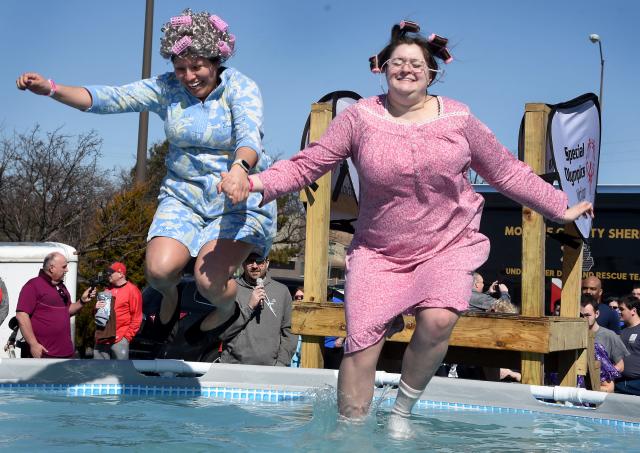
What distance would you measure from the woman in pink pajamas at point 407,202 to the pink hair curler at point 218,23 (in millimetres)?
936

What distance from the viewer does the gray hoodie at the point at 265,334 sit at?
285 inches

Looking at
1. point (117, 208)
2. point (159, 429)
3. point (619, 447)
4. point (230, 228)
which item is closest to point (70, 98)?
point (230, 228)

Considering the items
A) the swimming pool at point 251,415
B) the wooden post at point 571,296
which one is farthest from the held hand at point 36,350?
the wooden post at point 571,296

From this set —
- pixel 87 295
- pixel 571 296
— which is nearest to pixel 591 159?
pixel 571 296

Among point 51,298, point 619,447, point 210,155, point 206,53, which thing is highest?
point 206,53

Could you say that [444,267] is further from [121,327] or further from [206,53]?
Result: [121,327]

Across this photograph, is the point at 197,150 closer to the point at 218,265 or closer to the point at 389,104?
the point at 218,265

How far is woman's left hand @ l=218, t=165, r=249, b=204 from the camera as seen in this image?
11.8ft

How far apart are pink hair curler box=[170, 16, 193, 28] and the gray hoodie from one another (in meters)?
3.08

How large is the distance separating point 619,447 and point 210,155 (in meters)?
2.38

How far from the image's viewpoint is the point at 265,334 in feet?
24.2

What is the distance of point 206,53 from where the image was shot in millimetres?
4469

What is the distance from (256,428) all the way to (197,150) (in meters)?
1.42

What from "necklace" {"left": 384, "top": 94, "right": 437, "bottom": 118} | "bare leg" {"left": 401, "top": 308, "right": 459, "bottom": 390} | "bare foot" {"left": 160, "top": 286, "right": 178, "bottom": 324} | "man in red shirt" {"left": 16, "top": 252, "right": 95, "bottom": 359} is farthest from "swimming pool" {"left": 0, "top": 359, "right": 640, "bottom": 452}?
"man in red shirt" {"left": 16, "top": 252, "right": 95, "bottom": 359}
